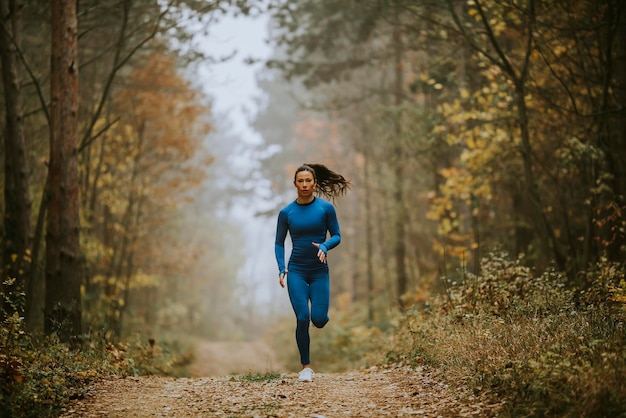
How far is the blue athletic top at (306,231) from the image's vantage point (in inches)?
280

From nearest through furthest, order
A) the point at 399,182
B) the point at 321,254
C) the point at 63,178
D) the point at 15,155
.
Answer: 1. the point at 321,254
2. the point at 63,178
3. the point at 15,155
4. the point at 399,182

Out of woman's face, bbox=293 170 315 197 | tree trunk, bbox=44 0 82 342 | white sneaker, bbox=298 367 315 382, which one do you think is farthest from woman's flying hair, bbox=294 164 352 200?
tree trunk, bbox=44 0 82 342

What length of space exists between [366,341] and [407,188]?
20.9 ft

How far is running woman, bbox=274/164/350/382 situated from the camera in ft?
23.1

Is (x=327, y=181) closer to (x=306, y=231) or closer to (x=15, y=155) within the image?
(x=306, y=231)

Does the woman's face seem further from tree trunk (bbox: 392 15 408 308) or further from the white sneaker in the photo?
tree trunk (bbox: 392 15 408 308)

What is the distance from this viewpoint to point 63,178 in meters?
8.99

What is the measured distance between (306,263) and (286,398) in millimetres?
1735

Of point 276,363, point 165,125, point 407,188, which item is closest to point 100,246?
point 165,125

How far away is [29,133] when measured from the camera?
14.4 meters

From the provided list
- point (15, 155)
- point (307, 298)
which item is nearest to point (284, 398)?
point (307, 298)

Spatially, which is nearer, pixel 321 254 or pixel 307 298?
pixel 321 254

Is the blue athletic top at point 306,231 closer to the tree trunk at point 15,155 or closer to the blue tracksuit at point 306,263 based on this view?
the blue tracksuit at point 306,263

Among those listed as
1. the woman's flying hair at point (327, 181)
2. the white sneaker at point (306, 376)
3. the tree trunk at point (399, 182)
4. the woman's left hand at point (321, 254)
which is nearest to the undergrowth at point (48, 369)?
the white sneaker at point (306, 376)
